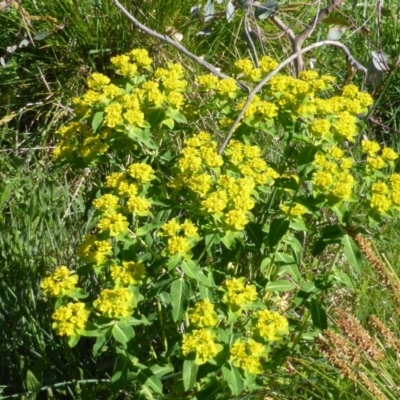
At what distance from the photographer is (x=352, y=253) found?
82.7 inches

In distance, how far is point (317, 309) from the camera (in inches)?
86.5

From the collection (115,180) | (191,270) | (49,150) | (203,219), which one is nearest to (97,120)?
(115,180)

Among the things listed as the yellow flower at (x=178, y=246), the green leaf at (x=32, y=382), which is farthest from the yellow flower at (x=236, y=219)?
the green leaf at (x=32, y=382)

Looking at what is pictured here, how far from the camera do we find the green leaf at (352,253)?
210 cm

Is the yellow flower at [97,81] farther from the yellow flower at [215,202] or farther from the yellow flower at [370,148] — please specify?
the yellow flower at [370,148]

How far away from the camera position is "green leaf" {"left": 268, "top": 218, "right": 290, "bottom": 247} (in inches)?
83.3

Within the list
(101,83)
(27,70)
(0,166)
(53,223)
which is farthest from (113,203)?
(27,70)

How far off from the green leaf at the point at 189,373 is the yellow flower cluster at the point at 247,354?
103 millimetres

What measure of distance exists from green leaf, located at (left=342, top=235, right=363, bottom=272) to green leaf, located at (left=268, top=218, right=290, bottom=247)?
0.16 m

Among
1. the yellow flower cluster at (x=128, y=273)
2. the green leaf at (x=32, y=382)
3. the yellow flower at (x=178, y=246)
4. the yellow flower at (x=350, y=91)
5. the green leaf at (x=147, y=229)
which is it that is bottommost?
the green leaf at (x=32, y=382)

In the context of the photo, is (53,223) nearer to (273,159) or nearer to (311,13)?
(273,159)

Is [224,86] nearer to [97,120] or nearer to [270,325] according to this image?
[97,120]

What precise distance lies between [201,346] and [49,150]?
6.71 ft

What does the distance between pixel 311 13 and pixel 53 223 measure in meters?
2.17
